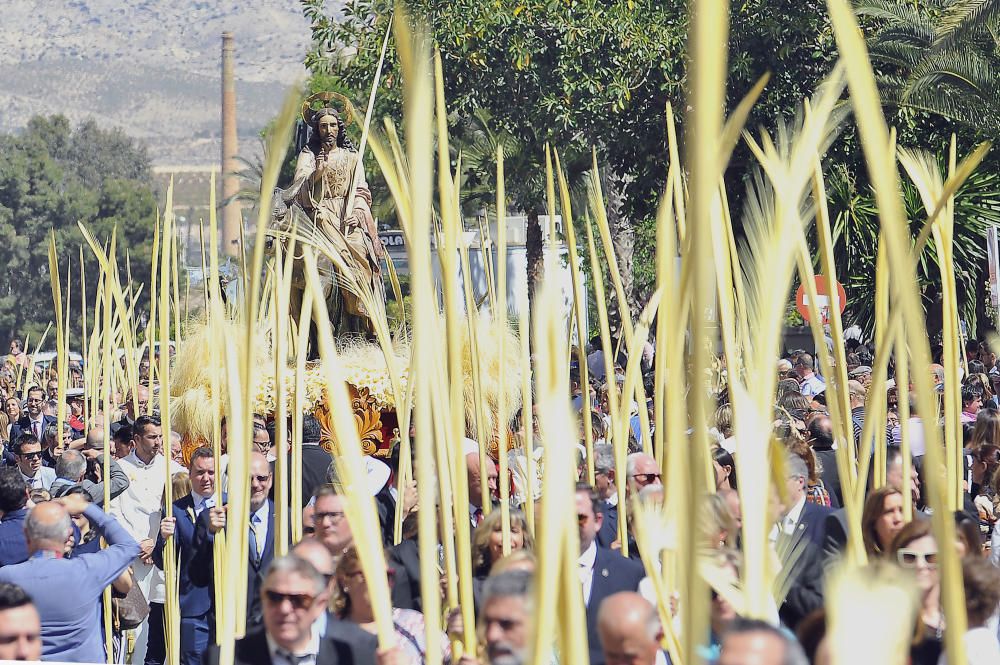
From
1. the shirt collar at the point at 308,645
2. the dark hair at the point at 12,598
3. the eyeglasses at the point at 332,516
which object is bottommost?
the shirt collar at the point at 308,645

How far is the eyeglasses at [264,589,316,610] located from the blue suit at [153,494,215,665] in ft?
8.23

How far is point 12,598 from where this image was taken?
399 cm

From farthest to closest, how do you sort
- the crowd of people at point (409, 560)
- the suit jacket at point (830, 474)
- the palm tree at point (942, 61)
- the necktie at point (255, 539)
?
the palm tree at point (942, 61) < the suit jacket at point (830, 474) < the necktie at point (255, 539) < the crowd of people at point (409, 560)

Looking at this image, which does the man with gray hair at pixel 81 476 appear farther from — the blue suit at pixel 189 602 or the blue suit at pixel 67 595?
the blue suit at pixel 67 595

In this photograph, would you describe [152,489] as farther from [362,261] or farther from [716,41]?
[716,41]

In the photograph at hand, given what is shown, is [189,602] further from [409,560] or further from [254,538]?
[409,560]

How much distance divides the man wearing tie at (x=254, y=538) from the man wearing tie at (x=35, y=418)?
6652 mm

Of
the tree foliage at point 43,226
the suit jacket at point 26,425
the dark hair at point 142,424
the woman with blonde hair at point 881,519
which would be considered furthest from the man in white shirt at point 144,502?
the tree foliage at point 43,226

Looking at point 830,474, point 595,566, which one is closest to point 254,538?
point 595,566

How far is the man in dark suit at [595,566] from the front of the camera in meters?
4.50

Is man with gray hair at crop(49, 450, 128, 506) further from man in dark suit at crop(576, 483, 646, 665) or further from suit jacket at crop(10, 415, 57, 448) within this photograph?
suit jacket at crop(10, 415, 57, 448)

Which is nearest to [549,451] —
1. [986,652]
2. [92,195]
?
[986,652]

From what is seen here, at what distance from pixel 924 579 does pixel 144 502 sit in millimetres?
4658

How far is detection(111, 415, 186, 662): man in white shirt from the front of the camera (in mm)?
6863
